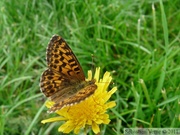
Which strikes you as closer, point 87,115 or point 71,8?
point 87,115

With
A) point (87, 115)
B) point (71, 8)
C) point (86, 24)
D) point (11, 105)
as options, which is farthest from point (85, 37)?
point (87, 115)

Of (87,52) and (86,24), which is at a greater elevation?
(86,24)

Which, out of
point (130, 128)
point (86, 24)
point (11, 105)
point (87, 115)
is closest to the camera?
point (87, 115)

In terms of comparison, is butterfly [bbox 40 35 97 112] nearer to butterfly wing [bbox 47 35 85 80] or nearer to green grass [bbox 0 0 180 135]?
butterfly wing [bbox 47 35 85 80]

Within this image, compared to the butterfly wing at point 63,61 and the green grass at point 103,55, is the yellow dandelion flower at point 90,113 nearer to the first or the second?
the butterfly wing at point 63,61

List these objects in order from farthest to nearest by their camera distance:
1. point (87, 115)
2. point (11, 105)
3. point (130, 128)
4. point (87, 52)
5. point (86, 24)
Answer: point (86, 24) → point (87, 52) → point (11, 105) → point (130, 128) → point (87, 115)

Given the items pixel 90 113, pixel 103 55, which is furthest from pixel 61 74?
pixel 103 55

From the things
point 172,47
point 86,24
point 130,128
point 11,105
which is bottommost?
point 130,128

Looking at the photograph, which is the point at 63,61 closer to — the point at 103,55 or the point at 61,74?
the point at 61,74

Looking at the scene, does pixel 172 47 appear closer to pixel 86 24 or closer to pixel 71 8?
pixel 86 24
